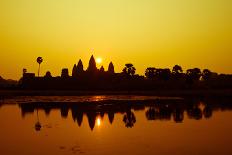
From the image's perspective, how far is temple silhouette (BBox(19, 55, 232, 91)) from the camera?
5817 inches

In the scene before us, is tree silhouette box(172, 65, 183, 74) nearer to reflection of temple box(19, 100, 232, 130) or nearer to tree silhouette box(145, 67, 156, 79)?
tree silhouette box(145, 67, 156, 79)

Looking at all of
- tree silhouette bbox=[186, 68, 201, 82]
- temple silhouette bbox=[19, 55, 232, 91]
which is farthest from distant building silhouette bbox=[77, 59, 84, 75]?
tree silhouette bbox=[186, 68, 201, 82]

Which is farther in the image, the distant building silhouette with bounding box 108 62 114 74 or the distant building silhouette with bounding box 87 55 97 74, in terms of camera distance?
the distant building silhouette with bounding box 108 62 114 74

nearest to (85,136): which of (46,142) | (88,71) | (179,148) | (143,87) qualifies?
(46,142)

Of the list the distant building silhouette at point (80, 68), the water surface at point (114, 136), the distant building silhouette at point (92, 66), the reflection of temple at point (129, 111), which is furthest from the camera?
the distant building silhouette at point (80, 68)

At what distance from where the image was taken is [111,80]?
168625mm

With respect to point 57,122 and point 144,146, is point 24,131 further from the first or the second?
point 144,146

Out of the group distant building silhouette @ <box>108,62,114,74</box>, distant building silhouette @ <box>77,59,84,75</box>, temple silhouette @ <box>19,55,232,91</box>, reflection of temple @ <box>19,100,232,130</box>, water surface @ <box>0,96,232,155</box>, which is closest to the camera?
water surface @ <box>0,96,232,155</box>

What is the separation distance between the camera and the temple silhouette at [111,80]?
14775cm

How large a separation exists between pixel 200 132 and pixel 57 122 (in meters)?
11.8

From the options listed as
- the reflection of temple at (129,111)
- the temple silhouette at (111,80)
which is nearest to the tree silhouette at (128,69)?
the temple silhouette at (111,80)

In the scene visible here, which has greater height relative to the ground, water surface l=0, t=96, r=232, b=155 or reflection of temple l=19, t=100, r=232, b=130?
reflection of temple l=19, t=100, r=232, b=130

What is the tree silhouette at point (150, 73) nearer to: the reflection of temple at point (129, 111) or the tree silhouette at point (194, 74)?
the tree silhouette at point (194, 74)

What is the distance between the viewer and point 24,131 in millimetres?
25703
